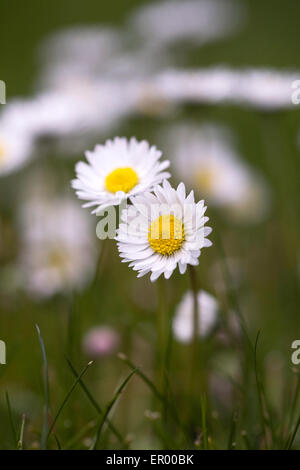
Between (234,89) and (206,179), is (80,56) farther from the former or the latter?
(234,89)

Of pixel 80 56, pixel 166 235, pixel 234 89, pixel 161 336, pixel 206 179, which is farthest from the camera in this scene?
pixel 80 56

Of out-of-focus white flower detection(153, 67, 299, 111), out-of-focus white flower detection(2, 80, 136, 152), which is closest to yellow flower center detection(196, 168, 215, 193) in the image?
out-of-focus white flower detection(2, 80, 136, 152)

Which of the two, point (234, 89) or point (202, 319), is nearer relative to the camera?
point (202, 319)

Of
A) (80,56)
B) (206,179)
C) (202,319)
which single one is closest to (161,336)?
(202,319)

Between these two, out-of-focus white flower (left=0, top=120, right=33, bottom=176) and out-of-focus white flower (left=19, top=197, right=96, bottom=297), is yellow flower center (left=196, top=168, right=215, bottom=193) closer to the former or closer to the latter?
out-of-focus white flower (left=19, top=197, right=96, bottom=297)

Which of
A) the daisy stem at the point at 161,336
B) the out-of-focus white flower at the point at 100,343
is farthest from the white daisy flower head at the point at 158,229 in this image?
the out-of-focus white flower at the point at 100,343
